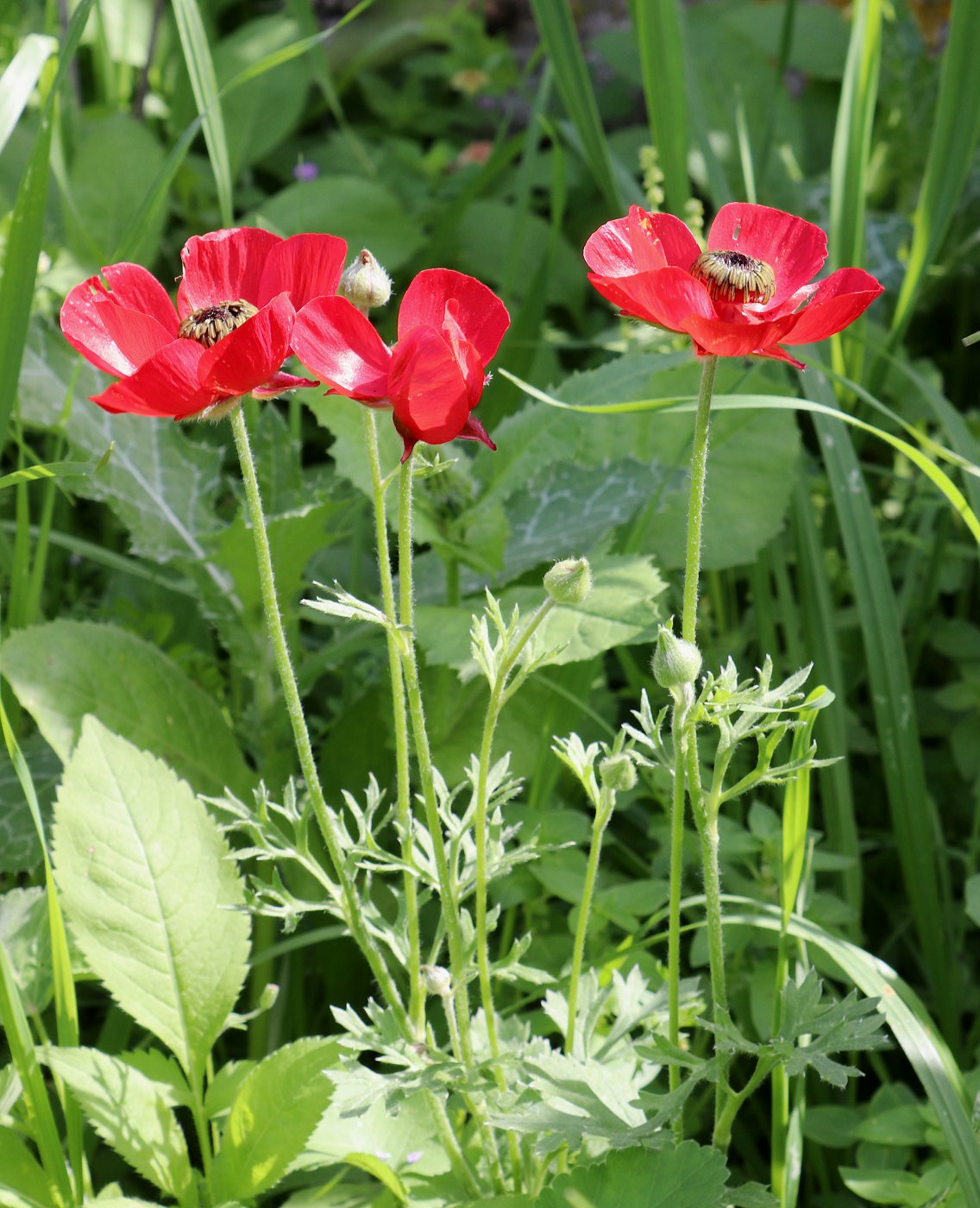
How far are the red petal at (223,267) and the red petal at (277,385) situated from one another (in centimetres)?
11

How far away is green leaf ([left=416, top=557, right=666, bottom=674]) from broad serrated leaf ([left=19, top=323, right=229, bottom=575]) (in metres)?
0.34

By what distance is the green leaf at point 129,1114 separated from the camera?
971mm

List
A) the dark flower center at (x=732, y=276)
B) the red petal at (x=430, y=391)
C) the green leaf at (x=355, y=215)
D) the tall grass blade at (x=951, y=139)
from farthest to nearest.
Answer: the green leaf at (x=355, y=215) < the tall grass blade at (x=951, y=139) < the dark flower center at (x=732, y=276) < the red petal at (x=430, y=391)

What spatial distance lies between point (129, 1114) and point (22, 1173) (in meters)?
0.09

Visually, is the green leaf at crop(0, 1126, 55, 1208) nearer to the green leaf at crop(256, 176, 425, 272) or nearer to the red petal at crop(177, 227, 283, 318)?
the red petal at crop(177, 227, 283, 318)

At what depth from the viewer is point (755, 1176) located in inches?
49.3

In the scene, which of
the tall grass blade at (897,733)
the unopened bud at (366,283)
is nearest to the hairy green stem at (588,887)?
the unopened bud at (366,283)

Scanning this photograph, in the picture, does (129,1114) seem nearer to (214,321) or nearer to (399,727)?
(399,727)

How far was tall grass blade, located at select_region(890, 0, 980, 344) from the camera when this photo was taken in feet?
4.09

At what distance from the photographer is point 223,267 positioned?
86cm

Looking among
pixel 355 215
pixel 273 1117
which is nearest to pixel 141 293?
pixel 273 1117

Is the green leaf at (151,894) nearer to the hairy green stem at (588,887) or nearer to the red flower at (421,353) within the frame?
the hairy green stem at (588,887)

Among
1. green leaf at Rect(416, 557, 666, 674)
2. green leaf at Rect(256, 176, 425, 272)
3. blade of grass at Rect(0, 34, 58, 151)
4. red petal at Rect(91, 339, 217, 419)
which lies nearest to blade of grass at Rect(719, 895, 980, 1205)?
green leaf at Rect(416, 557, 666, 674)

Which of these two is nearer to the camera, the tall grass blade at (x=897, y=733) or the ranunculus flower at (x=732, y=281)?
the ranunculus flower at (x=732, y=281)
